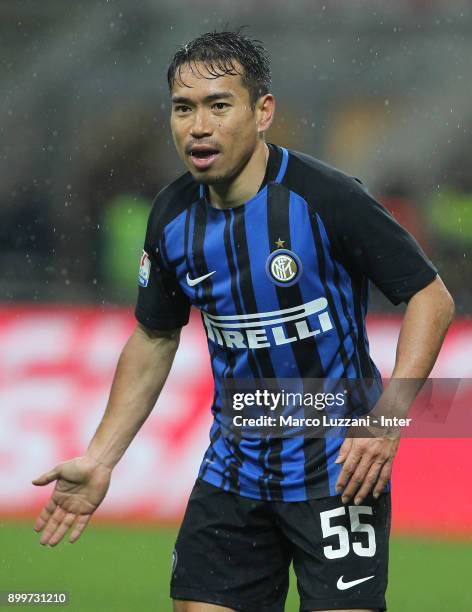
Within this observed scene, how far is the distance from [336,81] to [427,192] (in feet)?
3.95

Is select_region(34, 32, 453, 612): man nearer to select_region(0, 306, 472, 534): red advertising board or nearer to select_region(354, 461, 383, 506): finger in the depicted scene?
select_region(354, 461, 383, 506): finger

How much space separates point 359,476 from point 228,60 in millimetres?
1157

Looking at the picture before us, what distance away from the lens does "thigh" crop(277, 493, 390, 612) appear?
3.36 meters

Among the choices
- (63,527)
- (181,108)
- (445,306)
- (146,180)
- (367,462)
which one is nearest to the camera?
(367,462)

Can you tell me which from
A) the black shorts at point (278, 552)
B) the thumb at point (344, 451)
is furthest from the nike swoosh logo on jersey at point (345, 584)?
the thumb at point (344, 451)

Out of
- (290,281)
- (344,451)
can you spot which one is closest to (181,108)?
(290,281)

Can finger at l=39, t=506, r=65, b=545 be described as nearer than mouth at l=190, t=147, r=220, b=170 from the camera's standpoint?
No

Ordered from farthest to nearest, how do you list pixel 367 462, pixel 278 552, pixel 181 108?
pixel 278 552
pixel 181 108
pixel 367 462

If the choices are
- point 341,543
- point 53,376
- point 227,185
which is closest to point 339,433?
point 341,543

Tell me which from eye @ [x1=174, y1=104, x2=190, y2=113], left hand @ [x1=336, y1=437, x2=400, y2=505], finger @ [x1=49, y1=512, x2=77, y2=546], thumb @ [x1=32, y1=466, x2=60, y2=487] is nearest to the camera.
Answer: left hand @ [x1=336, y1=437, x2=400, y2=505]

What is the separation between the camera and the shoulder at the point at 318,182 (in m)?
3.35

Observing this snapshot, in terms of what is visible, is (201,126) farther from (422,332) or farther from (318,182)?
(422,332)

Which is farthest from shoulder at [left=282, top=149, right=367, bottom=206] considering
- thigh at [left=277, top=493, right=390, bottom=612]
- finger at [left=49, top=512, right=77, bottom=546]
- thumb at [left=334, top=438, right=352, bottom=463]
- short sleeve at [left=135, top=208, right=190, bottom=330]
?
finger at [left=49, top=512, right=77, bottom=546]

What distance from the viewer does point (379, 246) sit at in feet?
10.8
